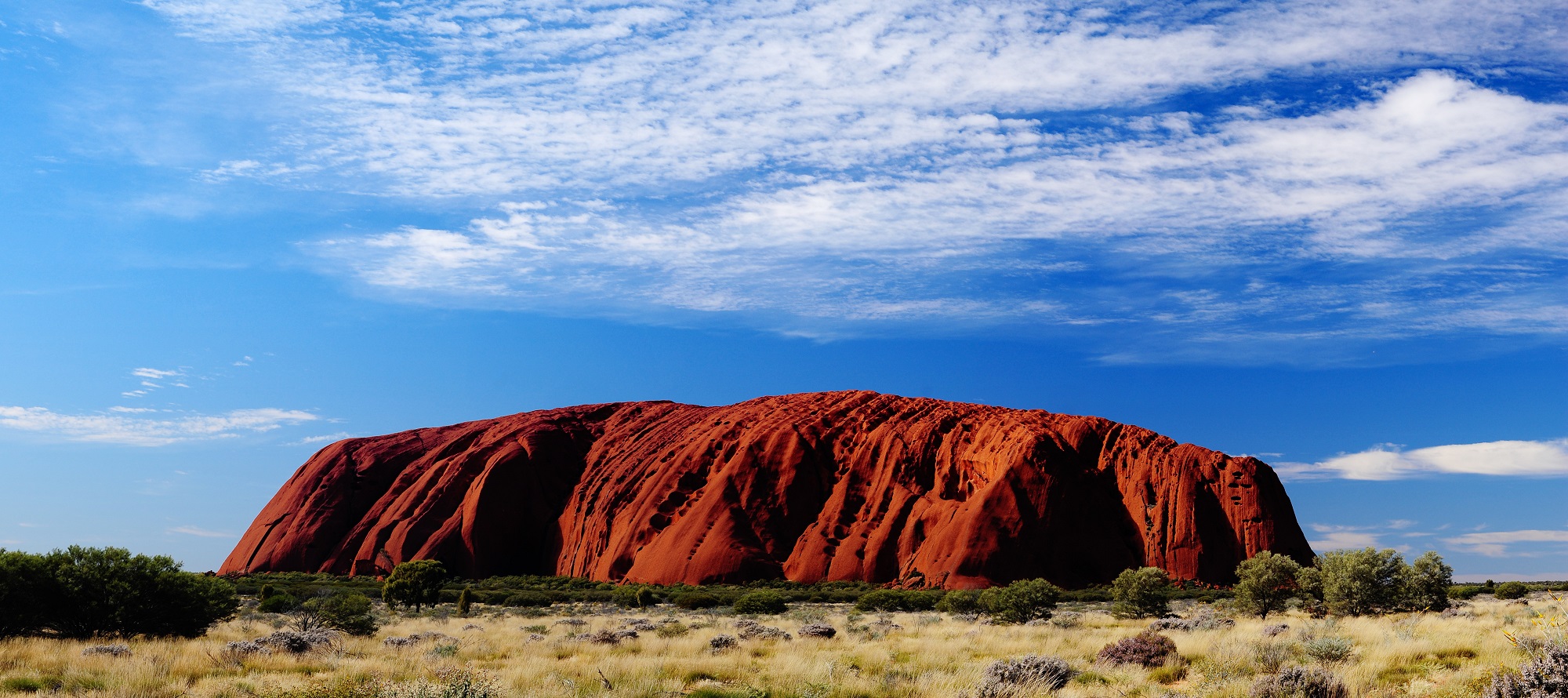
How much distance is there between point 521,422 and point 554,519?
45.5 ft

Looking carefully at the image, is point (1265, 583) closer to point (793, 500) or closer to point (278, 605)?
point (278, 605)

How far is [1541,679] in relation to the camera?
30.4 ft

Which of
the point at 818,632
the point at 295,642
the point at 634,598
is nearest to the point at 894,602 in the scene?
the point at 634,598

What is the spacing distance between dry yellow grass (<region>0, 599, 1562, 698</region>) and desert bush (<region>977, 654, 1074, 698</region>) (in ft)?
0.98

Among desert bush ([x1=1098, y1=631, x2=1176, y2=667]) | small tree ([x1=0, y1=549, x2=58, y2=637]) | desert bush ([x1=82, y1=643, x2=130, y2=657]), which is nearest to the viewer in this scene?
desert bush ([x1=1098, y1=631, x2=1176, y2=667])

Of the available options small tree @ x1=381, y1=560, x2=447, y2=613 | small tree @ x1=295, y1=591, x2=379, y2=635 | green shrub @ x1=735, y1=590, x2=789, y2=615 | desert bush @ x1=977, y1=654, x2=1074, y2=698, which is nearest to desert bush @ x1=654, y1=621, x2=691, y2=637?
small tree @ x1=295, y1=591, x2=379, y2=635

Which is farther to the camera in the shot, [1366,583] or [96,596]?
[1366,583]

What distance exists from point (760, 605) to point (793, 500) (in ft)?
112

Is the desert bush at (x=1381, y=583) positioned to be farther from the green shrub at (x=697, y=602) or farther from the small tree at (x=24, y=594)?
the small tree at (x=24, y=594)

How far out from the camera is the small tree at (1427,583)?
30578mm

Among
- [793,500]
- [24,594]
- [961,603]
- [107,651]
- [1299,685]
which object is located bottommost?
[961,603]

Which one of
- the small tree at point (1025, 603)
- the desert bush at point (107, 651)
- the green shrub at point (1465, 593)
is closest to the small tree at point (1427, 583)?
the small tree at point (1025, 603)

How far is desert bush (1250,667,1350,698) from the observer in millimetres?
11320

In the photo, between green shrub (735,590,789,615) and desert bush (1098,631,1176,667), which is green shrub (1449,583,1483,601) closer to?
green shrub (735,590,789,615)
